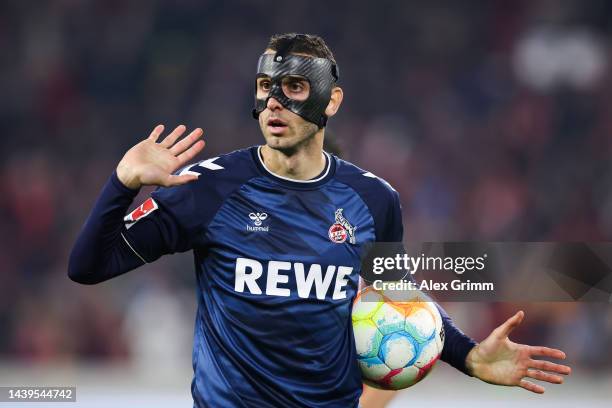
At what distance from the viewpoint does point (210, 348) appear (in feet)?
14.0

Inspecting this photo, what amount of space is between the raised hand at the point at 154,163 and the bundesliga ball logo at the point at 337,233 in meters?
0.65

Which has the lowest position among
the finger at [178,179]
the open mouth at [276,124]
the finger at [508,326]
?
the finger at [508,326]

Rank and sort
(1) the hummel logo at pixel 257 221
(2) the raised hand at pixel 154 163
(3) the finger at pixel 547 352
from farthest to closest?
(3) the finger at pixel 547 352, (1) the hummel logo at pixel 257 221, (2) the raised hand at pixel 154 163

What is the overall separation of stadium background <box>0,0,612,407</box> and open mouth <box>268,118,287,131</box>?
223 inches

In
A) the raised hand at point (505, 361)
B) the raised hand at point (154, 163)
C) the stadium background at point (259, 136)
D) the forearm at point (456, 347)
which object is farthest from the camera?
the stadium background at point (259, 136)

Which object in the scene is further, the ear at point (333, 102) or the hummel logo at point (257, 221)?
the ear at point (333, 102)

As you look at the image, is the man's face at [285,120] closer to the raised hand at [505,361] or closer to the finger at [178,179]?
the finger at [178,179]

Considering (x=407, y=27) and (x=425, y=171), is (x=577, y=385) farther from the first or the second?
(x=407, y=27)

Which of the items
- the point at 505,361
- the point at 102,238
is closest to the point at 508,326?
the point at 505,361

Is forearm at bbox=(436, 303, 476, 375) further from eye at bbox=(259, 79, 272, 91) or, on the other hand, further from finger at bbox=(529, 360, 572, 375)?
eye at bbox=(259, 79, 272, 91)

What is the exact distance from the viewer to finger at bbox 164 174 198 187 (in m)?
4.02

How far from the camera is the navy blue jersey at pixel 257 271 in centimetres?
419

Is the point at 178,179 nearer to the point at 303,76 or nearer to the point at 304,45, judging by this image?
the point at 303,76

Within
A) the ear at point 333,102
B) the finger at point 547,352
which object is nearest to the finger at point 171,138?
the ear at point 333,102
